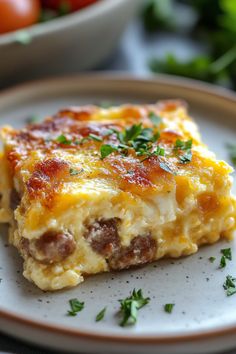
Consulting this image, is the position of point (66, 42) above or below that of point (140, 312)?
above

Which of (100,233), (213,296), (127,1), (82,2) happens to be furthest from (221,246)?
(82,2)

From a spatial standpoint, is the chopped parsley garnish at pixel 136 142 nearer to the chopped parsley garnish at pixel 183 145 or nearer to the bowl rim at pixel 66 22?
the chopped parsley garnish at pixel 183 145

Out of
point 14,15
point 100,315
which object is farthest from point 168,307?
point 14,15

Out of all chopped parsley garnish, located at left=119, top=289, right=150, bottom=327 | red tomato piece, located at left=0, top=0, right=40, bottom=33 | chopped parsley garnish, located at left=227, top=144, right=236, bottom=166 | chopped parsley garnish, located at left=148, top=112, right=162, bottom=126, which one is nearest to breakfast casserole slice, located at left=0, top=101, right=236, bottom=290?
chopped parsley garnish, located at left=148, top=112, right=162, bottom=126

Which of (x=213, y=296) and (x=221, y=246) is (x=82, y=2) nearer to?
(x=221, y=246)

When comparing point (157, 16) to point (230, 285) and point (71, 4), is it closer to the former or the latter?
point (71, 4)
